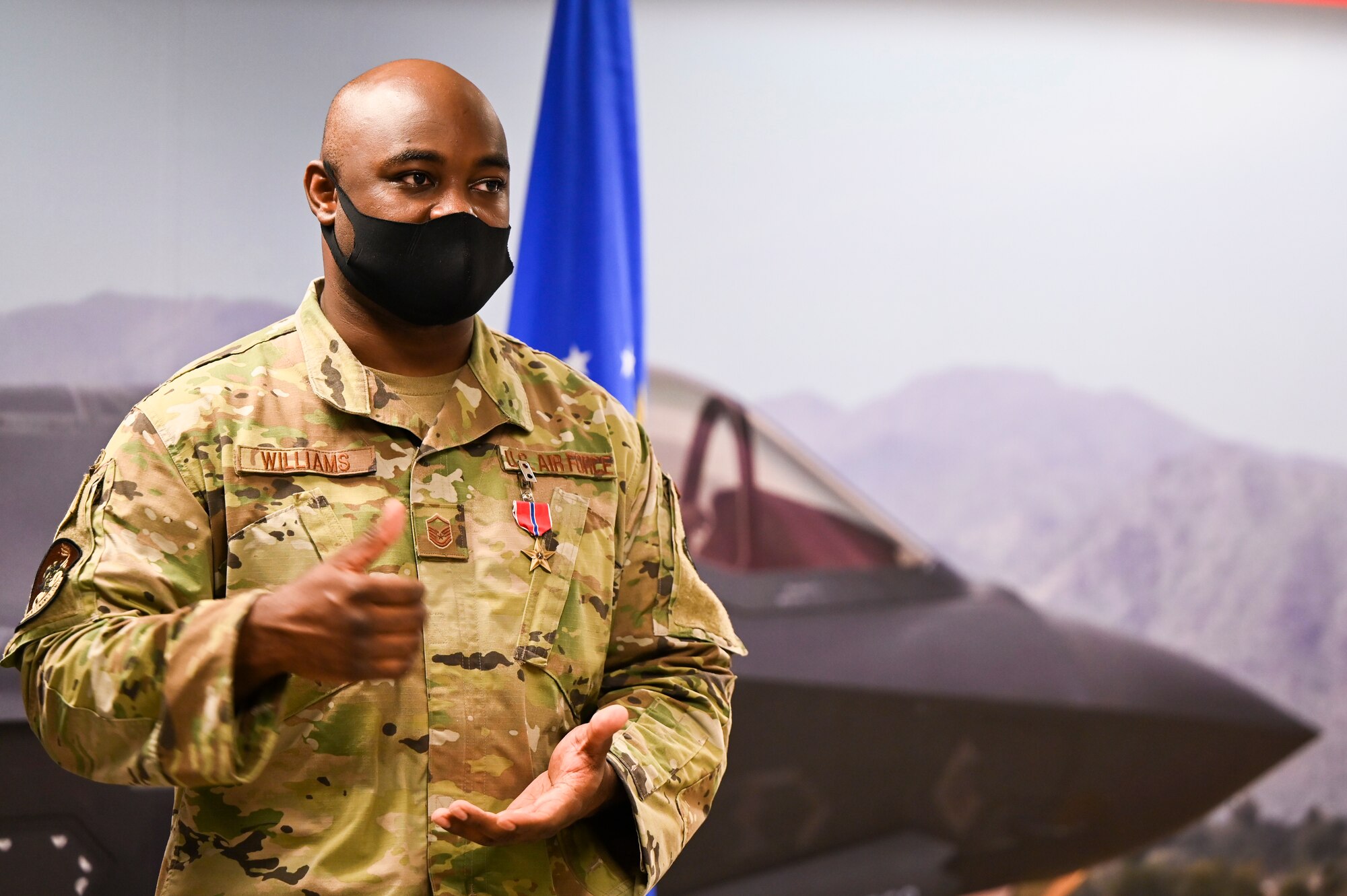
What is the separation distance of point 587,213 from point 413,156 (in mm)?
1057

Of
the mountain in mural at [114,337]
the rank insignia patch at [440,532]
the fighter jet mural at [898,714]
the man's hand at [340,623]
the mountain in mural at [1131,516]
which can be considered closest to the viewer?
the man's hand at [340,623]

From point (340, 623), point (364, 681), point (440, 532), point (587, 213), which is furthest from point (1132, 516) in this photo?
point (340, 623)

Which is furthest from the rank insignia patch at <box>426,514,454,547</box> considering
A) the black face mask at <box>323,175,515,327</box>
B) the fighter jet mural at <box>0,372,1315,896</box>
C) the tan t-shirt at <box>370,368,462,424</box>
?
the fighter jet mural at <box>0,372,1315,896</box>

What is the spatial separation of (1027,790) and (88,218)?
2349mm

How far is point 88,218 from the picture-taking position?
7.27 feet

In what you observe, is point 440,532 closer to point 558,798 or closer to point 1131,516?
point 558,798

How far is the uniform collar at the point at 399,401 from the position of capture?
1.22 metres

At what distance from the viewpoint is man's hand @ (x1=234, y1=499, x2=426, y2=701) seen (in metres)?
0.95

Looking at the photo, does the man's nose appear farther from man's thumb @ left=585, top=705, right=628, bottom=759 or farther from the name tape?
man's thumb @ left=585, top=705, right=628, bottom=759

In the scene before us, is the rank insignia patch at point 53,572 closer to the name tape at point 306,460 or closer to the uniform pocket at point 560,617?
the name tape at point 306,460

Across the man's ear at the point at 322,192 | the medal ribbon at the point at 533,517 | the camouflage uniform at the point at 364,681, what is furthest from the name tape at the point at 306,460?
the man's ear at the point at 322,192

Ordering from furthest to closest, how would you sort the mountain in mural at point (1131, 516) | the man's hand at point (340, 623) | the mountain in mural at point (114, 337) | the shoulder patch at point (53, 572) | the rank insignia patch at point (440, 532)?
the mountain in mural at point (1131, 516), the mountain in mural at point (114, 337), the rank insignia patch at point (440, 532), the shoulder patch at point (53, 572), the man's hand at point (340, 623)

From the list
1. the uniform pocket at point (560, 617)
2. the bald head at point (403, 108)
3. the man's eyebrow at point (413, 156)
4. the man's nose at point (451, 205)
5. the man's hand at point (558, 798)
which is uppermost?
the bald head at point (403, 108)

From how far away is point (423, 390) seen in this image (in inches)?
50.3
